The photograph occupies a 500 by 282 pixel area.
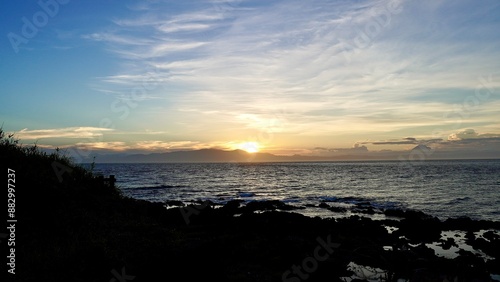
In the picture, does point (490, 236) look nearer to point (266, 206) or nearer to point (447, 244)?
point (447, 244)

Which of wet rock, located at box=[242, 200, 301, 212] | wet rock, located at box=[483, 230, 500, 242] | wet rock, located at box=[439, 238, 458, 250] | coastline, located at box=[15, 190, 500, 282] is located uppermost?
coastline, located at box=[15, 190, 500, 282]

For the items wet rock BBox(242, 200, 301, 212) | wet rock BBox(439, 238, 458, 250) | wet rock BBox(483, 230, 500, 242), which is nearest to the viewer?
wet rock BBox(439, 238, 458, 250)

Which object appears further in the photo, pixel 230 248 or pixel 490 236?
pixel 490 236

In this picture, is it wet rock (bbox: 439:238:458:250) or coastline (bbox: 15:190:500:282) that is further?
wet rock (bbox: 439:238:458:250)

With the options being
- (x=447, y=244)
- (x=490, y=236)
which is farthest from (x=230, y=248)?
(x=490, y=236)

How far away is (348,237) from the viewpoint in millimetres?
19312

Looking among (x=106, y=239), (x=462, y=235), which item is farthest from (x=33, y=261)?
(x=462, y=235)

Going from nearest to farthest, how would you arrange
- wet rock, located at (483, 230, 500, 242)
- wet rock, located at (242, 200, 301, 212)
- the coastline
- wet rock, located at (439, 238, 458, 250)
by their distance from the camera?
the coastline, wet rock, located at (439, 238, 458, 250), wet rock, located at (483, 230, 500, 242), wet rock, located at (242, 200, 301, 212)

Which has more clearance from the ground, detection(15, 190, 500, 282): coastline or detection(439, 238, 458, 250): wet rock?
detection(15, 190, 500, 282): coastline

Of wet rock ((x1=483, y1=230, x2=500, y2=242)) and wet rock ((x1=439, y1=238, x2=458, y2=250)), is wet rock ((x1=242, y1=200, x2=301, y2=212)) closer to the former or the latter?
wet rock ((x1=439, y1=238, x2=458, y2=250))

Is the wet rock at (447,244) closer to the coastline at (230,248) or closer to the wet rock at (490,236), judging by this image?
the coastline at (230,248)

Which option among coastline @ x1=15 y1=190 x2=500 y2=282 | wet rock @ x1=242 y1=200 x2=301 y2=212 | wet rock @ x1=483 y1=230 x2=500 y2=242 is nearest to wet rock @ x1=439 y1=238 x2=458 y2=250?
coastline @ x1=15 y1=190 x2=500 y2=282

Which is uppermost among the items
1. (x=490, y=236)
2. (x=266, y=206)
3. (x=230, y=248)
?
(x=230, y=248)

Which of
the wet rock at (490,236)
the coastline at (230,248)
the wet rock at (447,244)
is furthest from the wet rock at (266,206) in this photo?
the wet rock at (490,236)
